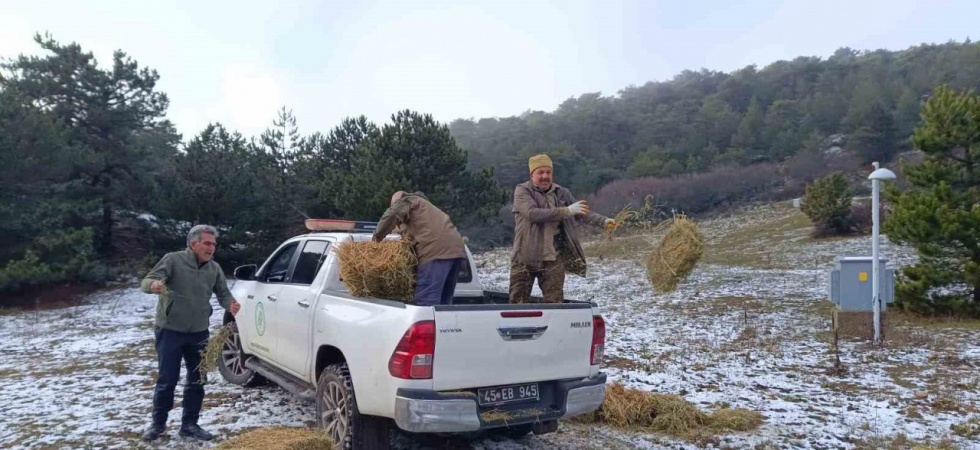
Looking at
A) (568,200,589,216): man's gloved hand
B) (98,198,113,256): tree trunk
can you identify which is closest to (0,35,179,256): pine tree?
(98,198,113,256): tree trunk

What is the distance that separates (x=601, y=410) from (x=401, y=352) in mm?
2714

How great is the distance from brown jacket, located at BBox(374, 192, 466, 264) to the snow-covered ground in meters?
1.56

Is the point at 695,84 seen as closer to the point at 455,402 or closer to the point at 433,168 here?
the point at 433,168

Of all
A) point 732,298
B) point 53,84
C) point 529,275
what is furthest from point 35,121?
point 732,298

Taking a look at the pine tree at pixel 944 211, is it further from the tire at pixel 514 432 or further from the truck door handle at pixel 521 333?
the truck door handle at pixel 521 333

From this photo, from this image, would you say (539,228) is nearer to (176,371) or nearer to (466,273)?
(466,273)

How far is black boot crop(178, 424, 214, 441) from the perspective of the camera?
5.20m

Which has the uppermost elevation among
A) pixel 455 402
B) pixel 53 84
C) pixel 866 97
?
pixel 866 97

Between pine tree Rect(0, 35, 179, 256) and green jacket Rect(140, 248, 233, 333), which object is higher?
pine tree Rect(0, 35, 179, 256)

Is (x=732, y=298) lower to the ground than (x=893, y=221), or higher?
lower

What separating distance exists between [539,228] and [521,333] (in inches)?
66.1

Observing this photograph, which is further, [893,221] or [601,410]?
[893,221]

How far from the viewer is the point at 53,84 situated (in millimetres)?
19031

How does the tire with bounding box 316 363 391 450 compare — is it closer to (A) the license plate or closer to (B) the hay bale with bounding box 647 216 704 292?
(A) the license plate
